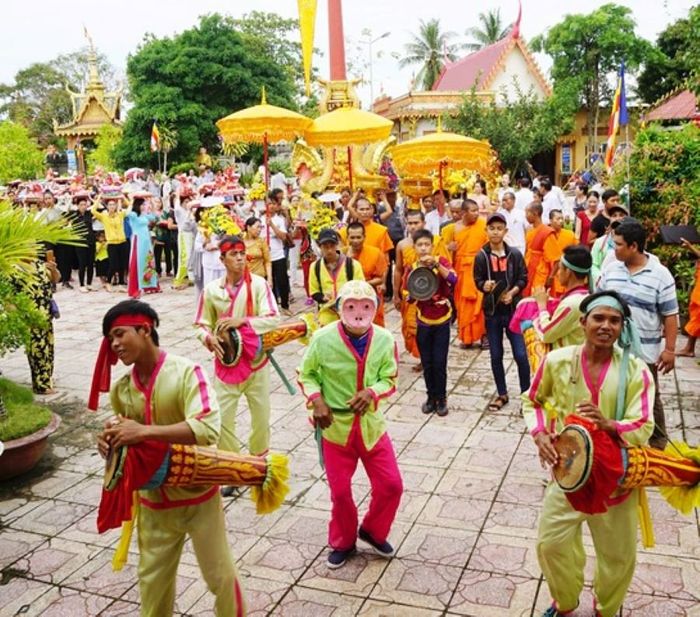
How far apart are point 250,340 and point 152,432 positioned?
2111 millimetres

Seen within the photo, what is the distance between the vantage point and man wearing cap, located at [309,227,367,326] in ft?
20.7

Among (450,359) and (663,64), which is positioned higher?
(663,64)

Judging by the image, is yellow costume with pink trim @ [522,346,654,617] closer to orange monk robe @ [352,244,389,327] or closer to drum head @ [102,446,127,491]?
drum head @ [102,446,127,491]

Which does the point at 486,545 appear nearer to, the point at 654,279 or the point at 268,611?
the point at 268,611

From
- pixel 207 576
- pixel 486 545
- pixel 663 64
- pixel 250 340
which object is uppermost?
pixel 663 64

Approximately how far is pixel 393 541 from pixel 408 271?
365cm

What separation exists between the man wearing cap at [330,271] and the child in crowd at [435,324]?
66 centimetres

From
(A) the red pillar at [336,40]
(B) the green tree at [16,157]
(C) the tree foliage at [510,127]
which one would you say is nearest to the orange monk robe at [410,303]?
(A) the red pillar at [336,40]

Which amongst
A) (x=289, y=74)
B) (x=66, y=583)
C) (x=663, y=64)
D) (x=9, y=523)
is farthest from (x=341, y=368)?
(x=289, y=74)

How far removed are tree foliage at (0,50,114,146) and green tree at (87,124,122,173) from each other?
15.0 metres

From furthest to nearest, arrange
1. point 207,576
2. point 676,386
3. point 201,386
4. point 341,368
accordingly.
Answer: point 676,386 → point 341,368 → point 207,576 → point 201,386

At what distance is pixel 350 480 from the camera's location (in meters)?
4.21

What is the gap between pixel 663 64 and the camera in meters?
30.0

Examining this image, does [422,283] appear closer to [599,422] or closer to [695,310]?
[695,310]
